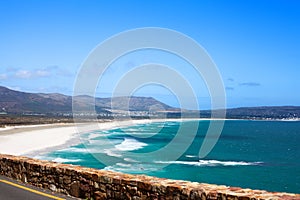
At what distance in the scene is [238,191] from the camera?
6.28m

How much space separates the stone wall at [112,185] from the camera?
6340 mm

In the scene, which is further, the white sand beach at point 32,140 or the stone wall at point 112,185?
the white sand beach at point 32,140

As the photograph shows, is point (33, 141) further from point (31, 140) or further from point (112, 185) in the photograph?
point (112, 185)

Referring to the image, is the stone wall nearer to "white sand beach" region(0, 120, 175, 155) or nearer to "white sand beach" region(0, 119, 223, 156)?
"white sand beach" region(0, 119, 223, 156)

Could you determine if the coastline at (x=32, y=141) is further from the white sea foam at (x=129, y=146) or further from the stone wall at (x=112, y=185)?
the stone wall at (x=112, y=185)

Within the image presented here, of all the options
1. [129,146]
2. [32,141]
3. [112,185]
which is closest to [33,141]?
[32,141]

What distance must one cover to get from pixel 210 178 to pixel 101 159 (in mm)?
12978

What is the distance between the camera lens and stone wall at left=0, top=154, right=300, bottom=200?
6.34 meters

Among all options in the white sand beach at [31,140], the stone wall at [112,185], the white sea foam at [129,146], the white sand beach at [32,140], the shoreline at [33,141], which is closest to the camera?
the stone wall at [112,185]

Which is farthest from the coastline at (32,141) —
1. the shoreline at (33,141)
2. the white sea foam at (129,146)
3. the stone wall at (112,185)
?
the stone wall at (112,185)

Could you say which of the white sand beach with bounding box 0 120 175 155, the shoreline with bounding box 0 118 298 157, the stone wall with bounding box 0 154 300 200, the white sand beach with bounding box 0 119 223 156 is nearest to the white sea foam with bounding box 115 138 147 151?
the shoreline with bounding box 0 118 298 157

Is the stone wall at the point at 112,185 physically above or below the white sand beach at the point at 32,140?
above

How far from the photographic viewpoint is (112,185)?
819 centimetres

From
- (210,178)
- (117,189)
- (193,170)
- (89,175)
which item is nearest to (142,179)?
(117,189)
